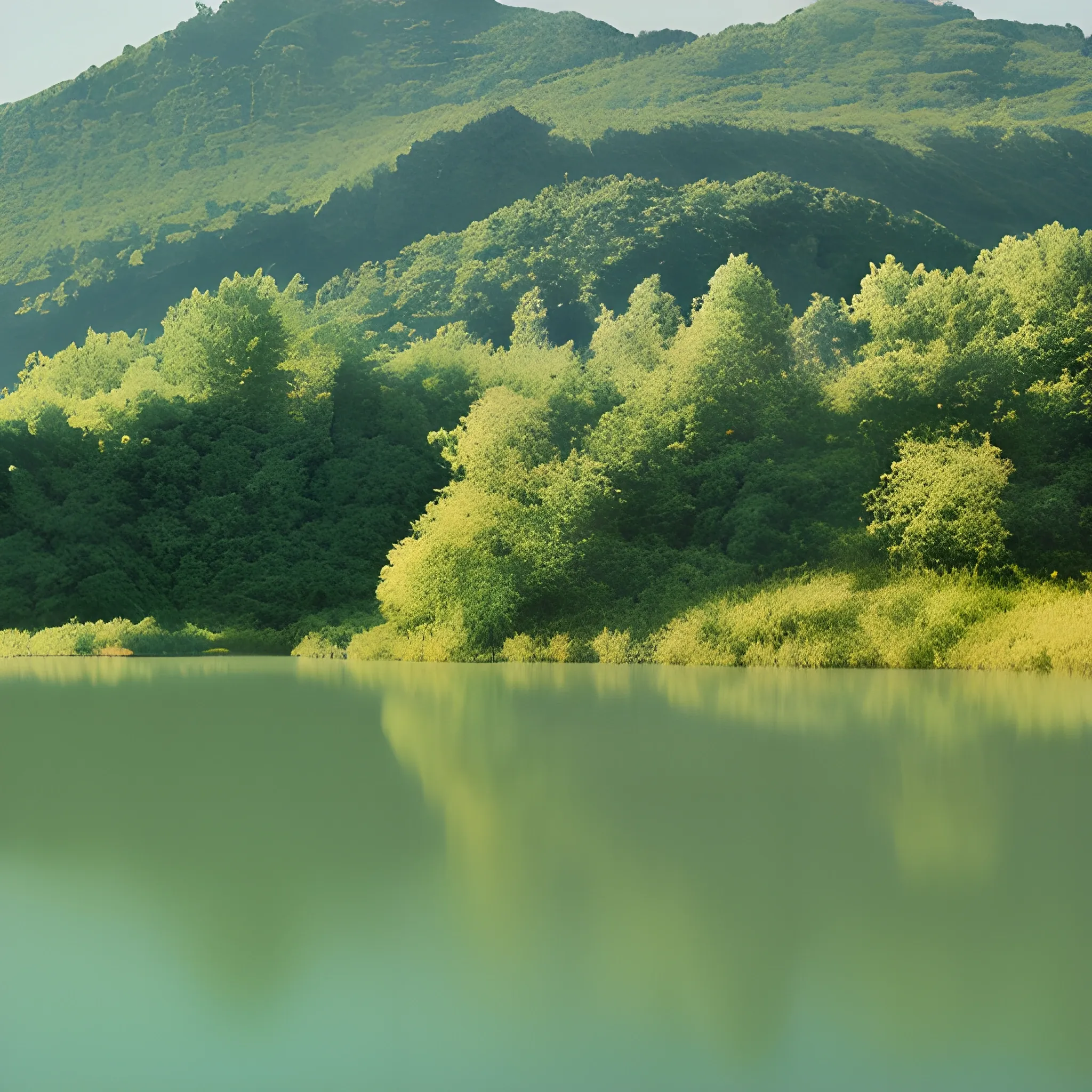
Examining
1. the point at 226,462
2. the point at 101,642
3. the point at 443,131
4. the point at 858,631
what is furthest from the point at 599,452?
the point at 443,131

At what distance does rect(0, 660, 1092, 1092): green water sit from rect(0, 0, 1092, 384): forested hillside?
7001cm

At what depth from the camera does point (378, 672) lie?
23297mm

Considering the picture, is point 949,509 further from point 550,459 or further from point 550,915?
point 550,915

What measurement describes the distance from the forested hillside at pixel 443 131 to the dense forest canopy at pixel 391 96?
241 millimetres

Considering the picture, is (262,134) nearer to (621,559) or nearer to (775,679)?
(621,559)

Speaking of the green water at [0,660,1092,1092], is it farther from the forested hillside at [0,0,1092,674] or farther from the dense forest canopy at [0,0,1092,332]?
the dense forest canopy at [0,0,1092,332]

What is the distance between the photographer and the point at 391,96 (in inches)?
4350

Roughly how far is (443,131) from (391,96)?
86.5 feet

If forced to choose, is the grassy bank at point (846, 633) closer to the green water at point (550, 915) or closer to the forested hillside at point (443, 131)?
the green water at point (550, 915)

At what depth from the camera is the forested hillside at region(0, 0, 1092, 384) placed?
79375 millimetres

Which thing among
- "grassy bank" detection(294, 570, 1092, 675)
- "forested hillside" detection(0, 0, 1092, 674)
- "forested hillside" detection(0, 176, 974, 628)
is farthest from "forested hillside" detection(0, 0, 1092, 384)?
"grassy bank" detection(294, 570, 1092, 675)

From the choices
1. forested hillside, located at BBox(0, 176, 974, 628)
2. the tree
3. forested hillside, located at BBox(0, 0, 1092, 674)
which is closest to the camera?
the tree

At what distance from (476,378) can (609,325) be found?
5081 mm

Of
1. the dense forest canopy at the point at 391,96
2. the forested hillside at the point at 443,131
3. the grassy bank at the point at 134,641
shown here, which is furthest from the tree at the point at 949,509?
the dense forest canopy at the point at 391,96
